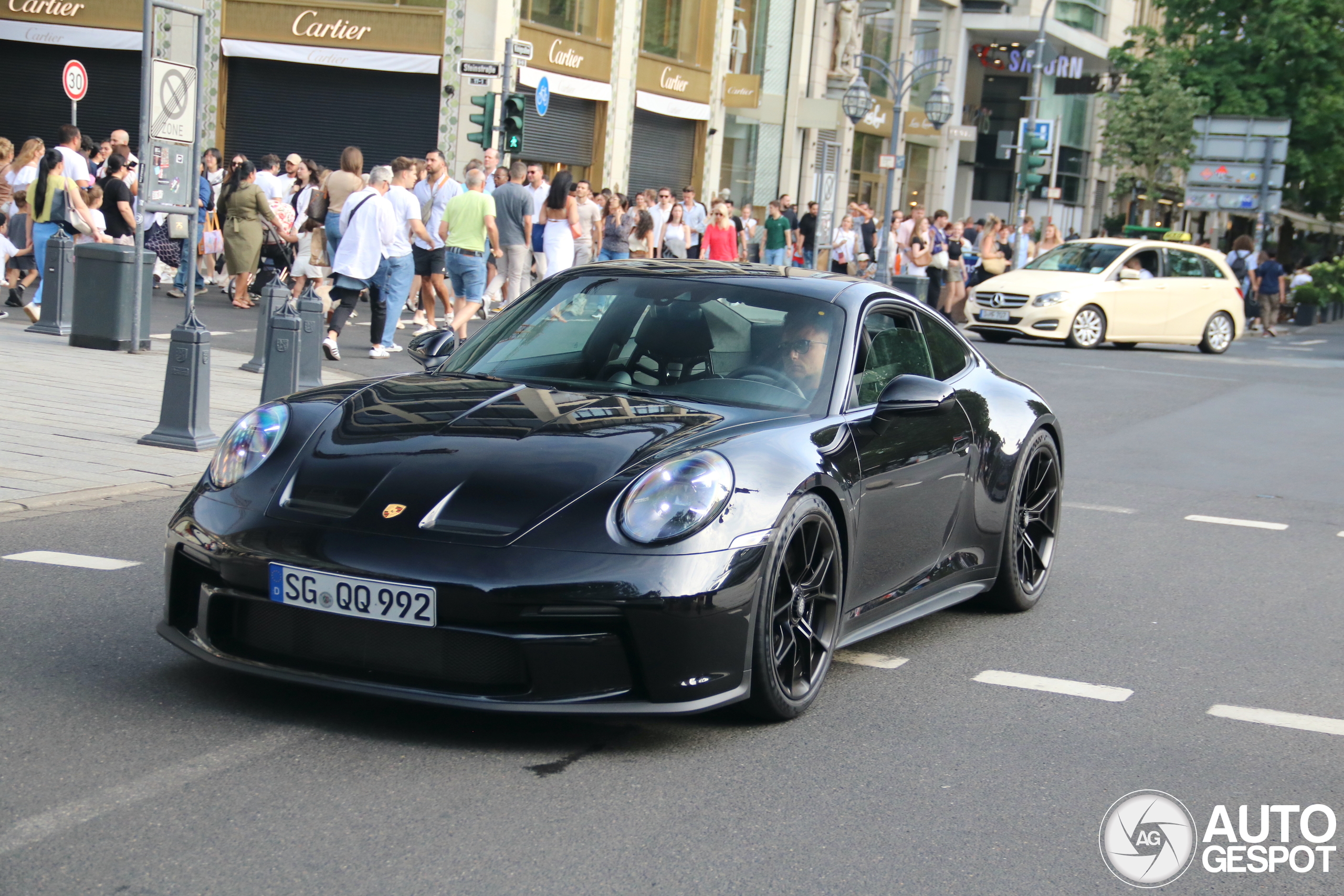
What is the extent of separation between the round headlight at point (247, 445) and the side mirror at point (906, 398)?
71.5 inches

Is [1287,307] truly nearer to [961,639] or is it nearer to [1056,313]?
[1056,313]

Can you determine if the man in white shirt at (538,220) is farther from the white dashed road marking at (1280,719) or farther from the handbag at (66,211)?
the white dashed road marking at (1280,719)

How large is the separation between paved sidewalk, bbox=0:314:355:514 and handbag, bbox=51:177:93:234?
1.65 metres

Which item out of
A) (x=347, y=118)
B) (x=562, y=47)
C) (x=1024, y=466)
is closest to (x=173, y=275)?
(x=347, y=118)

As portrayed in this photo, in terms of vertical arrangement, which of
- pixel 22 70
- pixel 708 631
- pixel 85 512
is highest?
pixel 22 70

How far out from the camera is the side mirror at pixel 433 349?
5.75 m

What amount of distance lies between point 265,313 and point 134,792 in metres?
9.50

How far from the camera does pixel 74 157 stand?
55.7 ft

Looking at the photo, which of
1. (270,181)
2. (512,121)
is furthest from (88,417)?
(512,121)

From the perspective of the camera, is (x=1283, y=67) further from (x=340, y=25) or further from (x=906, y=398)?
(x=906, y=398)

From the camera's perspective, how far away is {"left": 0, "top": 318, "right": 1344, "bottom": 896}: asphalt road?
11.4 ft

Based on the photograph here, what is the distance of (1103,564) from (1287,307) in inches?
1365

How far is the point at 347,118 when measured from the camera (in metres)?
32.0

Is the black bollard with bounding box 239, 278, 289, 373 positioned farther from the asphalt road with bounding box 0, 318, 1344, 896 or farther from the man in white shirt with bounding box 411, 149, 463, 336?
the asphalt road with bounding box 0, 318, 1344, 896
